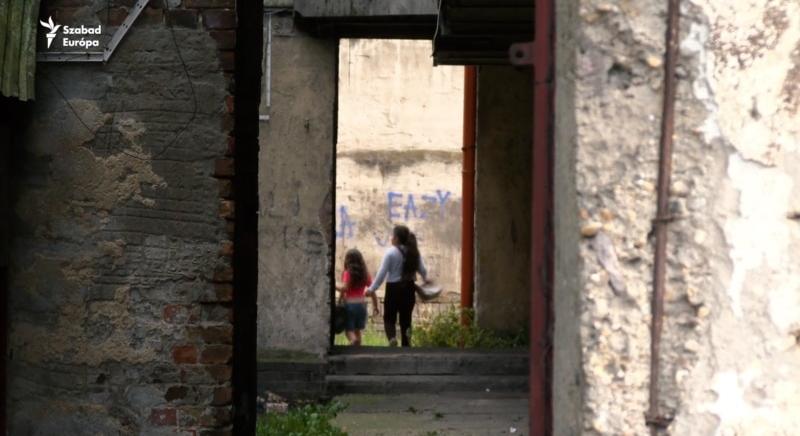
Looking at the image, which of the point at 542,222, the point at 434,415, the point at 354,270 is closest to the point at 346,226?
the point at 354,270

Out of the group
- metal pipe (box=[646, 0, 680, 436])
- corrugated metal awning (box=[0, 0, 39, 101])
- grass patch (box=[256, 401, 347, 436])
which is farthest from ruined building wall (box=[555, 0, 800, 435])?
grass patch (box=[256, 401, 347, 436])

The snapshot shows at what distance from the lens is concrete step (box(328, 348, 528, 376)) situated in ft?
35.5

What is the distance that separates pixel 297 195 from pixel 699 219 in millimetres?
8725

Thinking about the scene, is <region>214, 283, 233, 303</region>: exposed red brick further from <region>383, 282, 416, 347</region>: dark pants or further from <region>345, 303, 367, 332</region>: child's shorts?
<region>345, 303, 367, 332</region>: child's shorts

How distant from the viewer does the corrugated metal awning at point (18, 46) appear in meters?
4.86

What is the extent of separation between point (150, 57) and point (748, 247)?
336 centimetres

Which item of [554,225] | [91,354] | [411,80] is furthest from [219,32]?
[411,80]

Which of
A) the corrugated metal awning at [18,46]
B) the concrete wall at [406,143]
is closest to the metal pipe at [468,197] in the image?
the concrete wall at [406,143]

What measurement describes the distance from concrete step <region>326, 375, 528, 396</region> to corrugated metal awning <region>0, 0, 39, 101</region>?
19.7ft

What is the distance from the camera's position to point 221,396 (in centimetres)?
495

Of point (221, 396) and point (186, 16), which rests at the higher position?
point (186, 16)

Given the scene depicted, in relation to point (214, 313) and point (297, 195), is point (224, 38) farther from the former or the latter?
point (297, 195)

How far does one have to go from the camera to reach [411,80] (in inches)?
808

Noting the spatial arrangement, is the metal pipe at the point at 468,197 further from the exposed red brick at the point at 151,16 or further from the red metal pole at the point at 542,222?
the red metal pole at the point at 542,222
